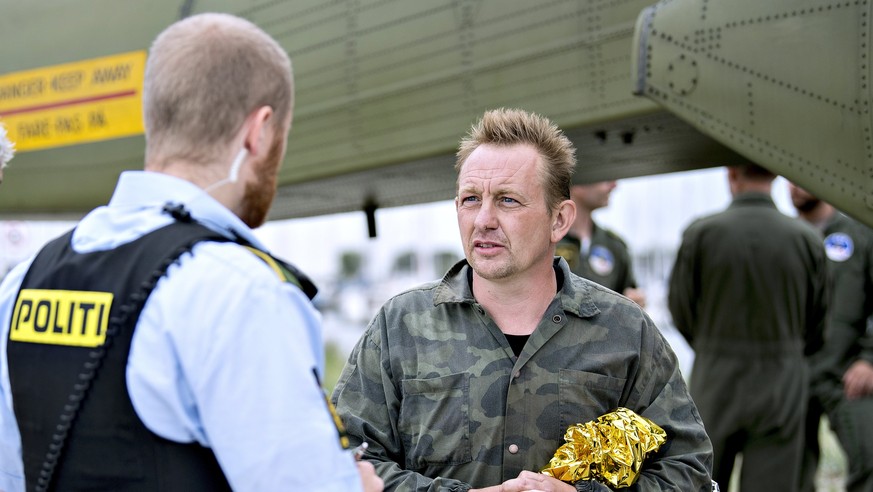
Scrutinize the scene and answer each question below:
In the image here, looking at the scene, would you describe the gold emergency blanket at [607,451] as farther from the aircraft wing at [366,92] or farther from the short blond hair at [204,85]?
the aircraft wing at [366,92]

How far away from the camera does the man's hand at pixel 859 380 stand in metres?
5.19

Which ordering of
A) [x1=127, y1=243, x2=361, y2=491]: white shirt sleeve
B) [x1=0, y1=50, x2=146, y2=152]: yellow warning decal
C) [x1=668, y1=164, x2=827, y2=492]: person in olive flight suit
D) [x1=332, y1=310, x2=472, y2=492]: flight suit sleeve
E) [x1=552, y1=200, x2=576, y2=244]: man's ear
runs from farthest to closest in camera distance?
[x1=0, y1=50, x2=146, y2=152]: yellow warning decal
[x1=668, y1=164, x2=827, y2=492]: person in olive flight suit
[x1=552, y1=200, x2=576, y2=244]: man's ear
[x1=332, y1=310, x2=472, y2=492]: flight suit sleeve
[x1=127, y1=243, x2=361, y2=491]: white shirt sleeve

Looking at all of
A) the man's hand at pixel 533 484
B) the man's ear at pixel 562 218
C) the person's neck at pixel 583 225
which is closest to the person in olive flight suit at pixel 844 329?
the person's neck at pixel 583 225

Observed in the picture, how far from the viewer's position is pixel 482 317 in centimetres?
236

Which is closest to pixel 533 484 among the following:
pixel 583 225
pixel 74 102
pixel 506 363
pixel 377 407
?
pixel 506 363

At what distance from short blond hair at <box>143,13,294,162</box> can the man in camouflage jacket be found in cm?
102

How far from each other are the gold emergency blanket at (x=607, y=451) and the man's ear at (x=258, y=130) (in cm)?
111

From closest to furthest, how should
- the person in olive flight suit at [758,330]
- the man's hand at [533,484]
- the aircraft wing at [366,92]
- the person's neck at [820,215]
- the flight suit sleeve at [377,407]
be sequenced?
1. the man's hand at [533,484]
2. the flight suit sleeve at [377,407]
3. the aircraft wing at [366,92]
4. the person in olive flight suit at [758,330]
5. the person's neck at [820,215]

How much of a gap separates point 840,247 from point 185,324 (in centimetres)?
519

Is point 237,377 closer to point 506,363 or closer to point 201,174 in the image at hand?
point 201,174

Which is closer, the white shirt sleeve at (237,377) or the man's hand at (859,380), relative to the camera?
the white shirt sleeve at (237,377)

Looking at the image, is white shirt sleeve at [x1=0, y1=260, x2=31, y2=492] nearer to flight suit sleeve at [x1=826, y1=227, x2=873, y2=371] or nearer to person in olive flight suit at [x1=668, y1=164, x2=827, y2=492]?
person in olive flight suit at [x1=668, y1=164, x2=827, y2=492]

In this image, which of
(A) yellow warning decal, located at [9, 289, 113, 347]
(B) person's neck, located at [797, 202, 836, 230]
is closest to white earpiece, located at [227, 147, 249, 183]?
(A) yellow warning decal, located at [9, 289, 113, 347]

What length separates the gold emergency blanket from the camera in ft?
6.88
